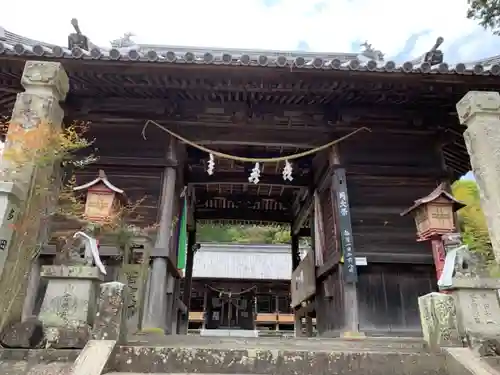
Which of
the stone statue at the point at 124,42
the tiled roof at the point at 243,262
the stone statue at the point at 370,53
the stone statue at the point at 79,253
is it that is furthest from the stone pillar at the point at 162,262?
the tiled roof at the point at 243,262

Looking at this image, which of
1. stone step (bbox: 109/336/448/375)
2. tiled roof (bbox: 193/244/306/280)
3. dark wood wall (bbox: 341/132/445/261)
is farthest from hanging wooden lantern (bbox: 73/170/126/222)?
tiled roof (bbox: 193/244/306/280)

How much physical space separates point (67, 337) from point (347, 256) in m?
4.90

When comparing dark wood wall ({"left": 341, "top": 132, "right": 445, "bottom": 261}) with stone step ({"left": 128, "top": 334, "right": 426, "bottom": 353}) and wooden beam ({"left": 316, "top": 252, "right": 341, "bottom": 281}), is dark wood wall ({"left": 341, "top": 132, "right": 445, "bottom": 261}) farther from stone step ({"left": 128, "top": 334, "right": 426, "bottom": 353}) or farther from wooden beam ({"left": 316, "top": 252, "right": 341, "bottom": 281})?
stone step ({"left": 128, "top": 334, "right": 426, "bottom": 353})

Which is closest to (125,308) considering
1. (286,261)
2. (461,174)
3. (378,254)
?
(378,254)

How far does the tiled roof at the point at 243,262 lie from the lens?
2395cm

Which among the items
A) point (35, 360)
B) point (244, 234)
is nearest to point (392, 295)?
point (35, 360)

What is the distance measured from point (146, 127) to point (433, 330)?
6422 mm

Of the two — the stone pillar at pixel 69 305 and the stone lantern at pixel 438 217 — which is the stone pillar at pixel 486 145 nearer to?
the stone lantern at pixel 438 217

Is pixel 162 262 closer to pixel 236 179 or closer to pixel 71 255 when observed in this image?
pixel 71 255

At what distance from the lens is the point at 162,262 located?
7.10 m

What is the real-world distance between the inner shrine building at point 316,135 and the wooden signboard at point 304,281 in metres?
0.21

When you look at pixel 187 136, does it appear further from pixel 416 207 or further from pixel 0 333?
pixel 0 333

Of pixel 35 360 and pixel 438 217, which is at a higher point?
pixel 438 217

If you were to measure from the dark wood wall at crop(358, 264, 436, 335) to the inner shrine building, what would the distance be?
2cm
